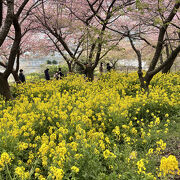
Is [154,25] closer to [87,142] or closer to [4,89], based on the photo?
[87,142]

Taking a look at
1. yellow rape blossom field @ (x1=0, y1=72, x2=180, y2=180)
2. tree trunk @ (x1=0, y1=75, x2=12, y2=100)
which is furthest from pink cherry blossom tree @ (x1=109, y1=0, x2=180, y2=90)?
tree trunk @ (x1=0, y1=75, x2=12, y2=100)

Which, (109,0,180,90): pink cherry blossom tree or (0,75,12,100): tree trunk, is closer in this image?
(109,0,180,90): pink cherry blossom tree

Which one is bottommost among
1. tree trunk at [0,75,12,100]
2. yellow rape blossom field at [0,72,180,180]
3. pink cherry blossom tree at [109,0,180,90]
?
yellow rape blossom field at [0,72,180,180]

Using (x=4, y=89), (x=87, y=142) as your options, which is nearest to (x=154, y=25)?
(x=87, y=142)

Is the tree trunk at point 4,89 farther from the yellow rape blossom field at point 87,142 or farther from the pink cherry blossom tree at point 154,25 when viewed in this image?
the pink cherry blossom tree at point 154,25

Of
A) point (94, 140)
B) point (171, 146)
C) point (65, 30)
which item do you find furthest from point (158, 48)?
point (65, 30)

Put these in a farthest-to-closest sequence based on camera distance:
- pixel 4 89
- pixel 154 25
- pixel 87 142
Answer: pixel 154 25 → pixel 4 89 → pixel 87 142

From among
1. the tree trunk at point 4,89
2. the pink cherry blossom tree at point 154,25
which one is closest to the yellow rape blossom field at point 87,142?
the tree trunk at point 4,89

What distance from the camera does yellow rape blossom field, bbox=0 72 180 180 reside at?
2.88 meters

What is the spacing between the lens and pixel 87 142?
3.73 m

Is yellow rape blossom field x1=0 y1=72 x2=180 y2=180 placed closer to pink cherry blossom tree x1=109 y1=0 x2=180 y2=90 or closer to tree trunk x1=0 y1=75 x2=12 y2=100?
tree trunk x1=0 y1=75 x2=12 y2=100

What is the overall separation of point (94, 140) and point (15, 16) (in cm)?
557

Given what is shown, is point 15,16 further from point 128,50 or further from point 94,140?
point 128,50

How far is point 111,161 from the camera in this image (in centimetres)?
313
